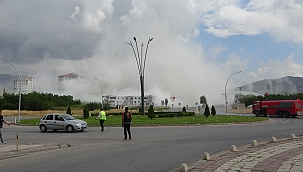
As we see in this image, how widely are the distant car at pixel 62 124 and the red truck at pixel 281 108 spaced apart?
35537 mm

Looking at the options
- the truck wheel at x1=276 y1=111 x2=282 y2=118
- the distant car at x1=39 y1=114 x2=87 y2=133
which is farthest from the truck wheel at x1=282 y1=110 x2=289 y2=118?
the distant car at x1=39 y1=114 x2=87 y2=133

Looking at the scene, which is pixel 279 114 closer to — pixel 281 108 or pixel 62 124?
pixel 281 108

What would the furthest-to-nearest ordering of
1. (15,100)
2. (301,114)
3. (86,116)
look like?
1. (15,100)
2. (301,114)
3. (86,116)

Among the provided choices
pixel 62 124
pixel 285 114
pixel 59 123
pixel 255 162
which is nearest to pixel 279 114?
pixel 285 114

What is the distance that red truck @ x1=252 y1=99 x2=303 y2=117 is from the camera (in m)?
48.2

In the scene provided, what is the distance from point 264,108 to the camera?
170ft

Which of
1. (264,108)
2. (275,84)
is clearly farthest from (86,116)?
(275,84)

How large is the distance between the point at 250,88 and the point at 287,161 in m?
169

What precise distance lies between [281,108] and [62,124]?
122 ft

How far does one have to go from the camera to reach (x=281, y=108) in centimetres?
4966

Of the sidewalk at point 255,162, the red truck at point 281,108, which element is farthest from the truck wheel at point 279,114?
the sidewalk at point 255,162

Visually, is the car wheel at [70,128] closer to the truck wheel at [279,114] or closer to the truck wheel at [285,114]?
the truck wheel at [285,114]

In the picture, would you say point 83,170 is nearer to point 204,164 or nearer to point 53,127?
point 204,164

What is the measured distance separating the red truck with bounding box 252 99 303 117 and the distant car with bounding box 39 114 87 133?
3554cm
